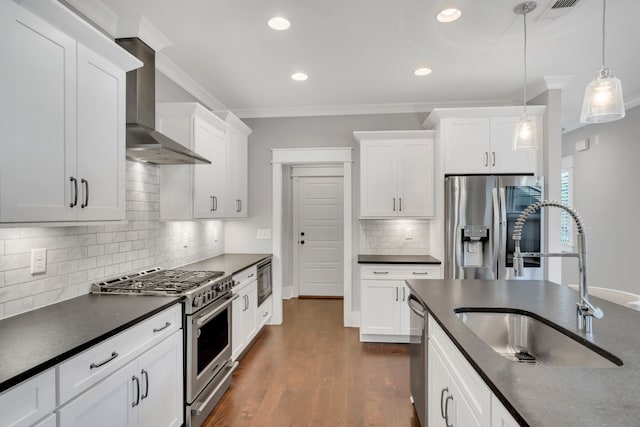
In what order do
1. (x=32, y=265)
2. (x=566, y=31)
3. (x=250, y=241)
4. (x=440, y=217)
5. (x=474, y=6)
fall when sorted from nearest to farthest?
(x=32, y=265)
(x=474, y=6)
(x=566, y=31)
(x=440, y=217)
(x=250, y=241)

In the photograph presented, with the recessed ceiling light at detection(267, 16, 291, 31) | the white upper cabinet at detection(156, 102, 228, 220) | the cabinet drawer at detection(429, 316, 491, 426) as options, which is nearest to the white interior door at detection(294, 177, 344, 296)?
the white upper cabinet at detection(156, 102, 228, 220)

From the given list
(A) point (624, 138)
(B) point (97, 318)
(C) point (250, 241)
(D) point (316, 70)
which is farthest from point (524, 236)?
(B) point (97, 318)

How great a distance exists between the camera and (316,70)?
124 inches

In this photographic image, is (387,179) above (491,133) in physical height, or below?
below

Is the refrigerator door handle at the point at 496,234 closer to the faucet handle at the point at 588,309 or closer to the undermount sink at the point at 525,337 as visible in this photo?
the undermount sink at the point at 525,337

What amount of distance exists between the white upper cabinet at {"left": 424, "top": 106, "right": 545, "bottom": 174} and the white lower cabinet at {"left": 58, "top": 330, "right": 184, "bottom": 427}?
308 centimetres

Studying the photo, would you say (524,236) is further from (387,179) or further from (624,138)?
(624,138)

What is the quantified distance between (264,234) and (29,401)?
327 cm

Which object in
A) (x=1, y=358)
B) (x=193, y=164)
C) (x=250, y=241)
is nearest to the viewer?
(x=1, y=358)

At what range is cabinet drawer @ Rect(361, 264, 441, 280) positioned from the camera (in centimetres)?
363

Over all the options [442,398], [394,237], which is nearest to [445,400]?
[442,398]

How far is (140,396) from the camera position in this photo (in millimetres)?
1693

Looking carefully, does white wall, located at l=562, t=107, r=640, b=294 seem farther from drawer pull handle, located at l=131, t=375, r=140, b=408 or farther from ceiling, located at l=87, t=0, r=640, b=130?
drawer pull handle, located at l=131, t=375, r=140, b=408

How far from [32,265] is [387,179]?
10.5 feet
